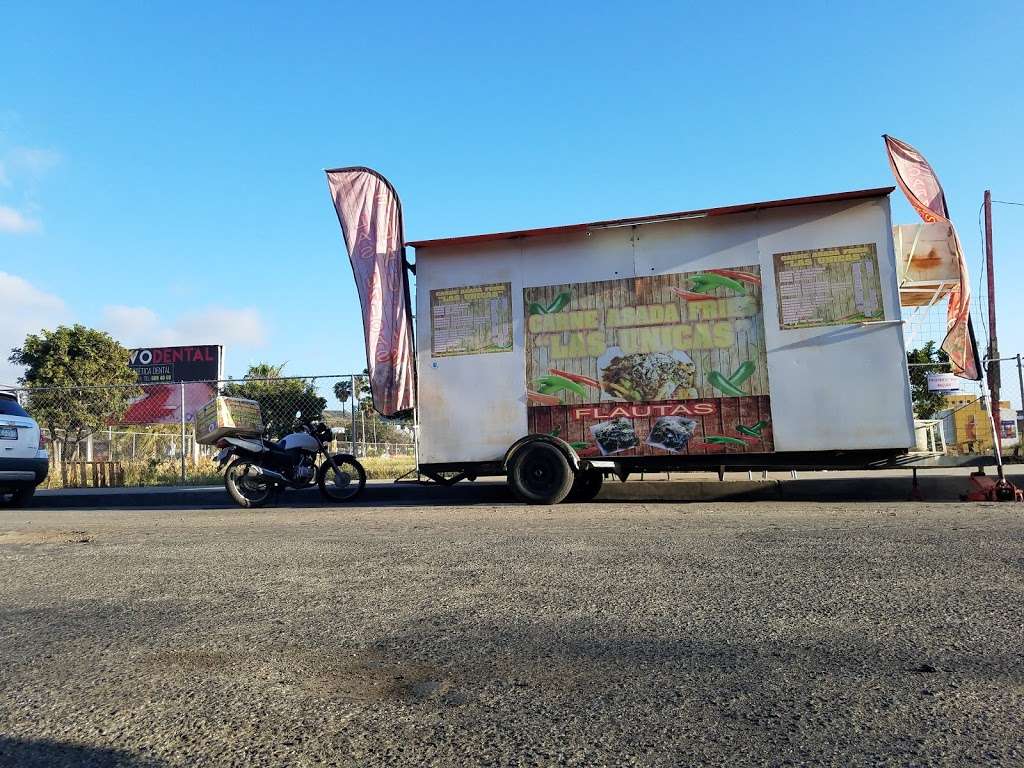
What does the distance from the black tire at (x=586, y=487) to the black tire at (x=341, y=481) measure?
9.37ft

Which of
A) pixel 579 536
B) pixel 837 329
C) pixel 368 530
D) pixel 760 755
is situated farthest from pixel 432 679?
pixel 837 329

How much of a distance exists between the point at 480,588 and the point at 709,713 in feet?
6.25

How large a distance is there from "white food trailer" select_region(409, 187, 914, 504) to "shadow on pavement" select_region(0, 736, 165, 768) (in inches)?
257

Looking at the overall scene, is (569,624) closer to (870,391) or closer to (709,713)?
(709,713)

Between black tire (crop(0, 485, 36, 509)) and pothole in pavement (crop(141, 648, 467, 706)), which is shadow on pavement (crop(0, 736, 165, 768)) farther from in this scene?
black tire (crop(0, 485, 36, 509))

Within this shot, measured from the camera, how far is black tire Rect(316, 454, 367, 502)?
9781mm

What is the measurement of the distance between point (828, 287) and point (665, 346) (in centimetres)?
187

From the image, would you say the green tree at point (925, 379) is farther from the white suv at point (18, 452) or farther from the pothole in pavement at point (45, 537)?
the white suv at point (18, 452)

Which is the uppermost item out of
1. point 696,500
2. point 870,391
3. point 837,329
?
point 837,329

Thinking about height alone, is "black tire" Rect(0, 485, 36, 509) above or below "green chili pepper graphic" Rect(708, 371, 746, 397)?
below

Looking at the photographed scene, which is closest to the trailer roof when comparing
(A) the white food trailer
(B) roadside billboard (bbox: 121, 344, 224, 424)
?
(A) the white food trailer

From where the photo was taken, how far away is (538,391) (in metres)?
8.68

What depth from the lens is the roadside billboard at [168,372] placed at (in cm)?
4094

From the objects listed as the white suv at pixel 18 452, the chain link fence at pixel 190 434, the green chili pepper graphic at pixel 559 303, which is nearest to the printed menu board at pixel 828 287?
the green chili pepper graphic at pixel 559 303
